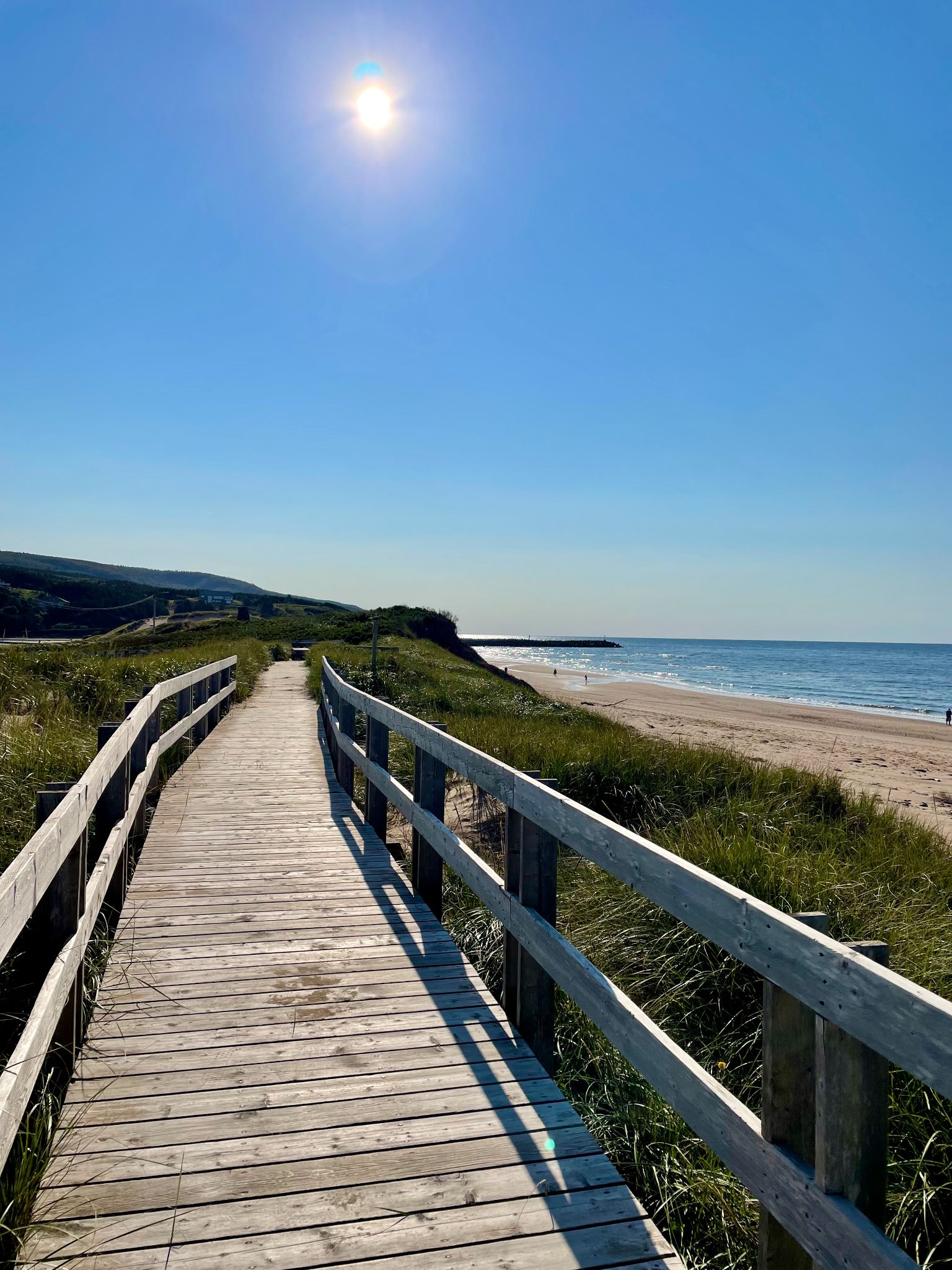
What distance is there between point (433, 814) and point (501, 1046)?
1874mm

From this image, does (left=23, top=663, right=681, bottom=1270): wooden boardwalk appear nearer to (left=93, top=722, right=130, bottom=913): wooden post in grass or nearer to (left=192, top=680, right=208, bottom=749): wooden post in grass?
(left=93, top=722, right=130, bottom=913): wooden post in grass

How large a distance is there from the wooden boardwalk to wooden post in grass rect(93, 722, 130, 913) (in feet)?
0.50

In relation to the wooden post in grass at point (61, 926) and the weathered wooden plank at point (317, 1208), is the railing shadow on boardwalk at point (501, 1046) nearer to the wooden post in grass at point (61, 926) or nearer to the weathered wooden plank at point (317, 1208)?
the weathered wooden plank at point (317, 1208)

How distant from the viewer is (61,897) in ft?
10.3

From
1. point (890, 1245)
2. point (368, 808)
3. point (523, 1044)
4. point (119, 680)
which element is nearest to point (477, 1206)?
point (523, 1044)

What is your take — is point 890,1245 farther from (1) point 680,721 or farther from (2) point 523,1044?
(1) point 680,721

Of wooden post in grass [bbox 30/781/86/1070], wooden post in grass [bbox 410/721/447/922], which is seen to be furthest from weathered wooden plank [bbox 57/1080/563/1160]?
wooden post in grass [bbox 410/721/447/922]

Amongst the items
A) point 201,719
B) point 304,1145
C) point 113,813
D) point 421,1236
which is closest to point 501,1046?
point 304,1145

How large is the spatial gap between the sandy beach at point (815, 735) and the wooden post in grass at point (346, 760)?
7.45 meters

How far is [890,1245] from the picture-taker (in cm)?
149

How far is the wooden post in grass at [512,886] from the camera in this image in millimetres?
3607

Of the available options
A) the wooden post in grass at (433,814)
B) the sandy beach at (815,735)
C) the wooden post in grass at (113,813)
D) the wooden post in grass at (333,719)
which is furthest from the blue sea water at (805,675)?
the wooden post in grass at (113,813)

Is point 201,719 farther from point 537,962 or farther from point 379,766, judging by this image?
point 537,962

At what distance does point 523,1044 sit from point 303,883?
2655mm
